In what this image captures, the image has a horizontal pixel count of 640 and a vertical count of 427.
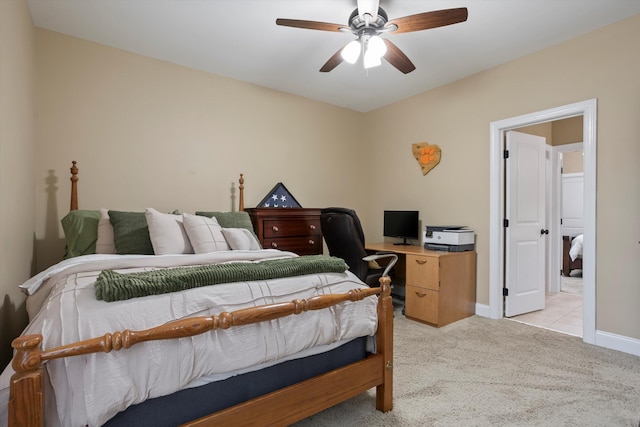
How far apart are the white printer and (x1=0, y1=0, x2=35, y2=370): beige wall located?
3.38 m

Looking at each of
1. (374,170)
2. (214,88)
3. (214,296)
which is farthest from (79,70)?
(374,170)

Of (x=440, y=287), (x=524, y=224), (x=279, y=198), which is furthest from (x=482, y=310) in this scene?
(x=279, y=198)

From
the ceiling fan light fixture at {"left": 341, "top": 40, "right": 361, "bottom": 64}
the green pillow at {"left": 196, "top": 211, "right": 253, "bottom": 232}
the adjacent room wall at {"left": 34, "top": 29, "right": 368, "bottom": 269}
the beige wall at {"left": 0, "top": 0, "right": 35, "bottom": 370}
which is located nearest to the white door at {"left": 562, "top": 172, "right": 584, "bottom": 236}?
the adjacent room wall at {"left": 34, "top": 29, "right": 368, "bottom": 269}

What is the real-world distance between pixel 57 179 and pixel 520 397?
3.72 m

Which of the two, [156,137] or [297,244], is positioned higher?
[156,137]

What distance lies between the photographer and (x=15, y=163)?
6.41 feet

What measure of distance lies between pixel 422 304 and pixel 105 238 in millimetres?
2832

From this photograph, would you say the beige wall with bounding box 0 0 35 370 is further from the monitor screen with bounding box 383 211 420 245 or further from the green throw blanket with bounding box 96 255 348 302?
the monitor screen with bounding box 383 211 420 245

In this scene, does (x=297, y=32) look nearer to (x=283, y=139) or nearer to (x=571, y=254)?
(x=283, y=139)

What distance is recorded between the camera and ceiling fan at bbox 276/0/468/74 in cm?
198

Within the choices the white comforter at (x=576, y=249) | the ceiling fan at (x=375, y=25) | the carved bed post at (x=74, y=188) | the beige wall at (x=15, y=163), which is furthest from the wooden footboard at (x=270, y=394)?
the white comforter at (x=576, y=249)

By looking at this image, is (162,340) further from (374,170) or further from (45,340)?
(374,170)

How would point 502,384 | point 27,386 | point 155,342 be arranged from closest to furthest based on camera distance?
point 27,386, point 155,342, point 502,384

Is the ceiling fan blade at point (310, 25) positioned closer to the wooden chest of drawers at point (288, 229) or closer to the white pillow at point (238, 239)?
the white pillow at point (238, 239)
